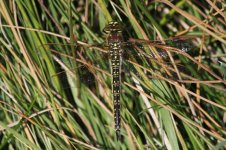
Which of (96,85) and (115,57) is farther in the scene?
(96,85)

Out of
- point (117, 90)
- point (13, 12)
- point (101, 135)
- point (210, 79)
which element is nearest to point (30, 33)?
point (13, 12)

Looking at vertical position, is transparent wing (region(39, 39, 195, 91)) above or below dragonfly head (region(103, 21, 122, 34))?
below

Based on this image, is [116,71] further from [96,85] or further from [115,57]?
[96,85]

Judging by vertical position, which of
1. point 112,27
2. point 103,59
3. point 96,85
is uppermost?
point 112,27

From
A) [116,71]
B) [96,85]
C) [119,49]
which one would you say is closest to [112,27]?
[119,49]

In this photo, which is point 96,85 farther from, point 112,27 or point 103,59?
point 112,27

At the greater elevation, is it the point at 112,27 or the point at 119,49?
the point at 112,27

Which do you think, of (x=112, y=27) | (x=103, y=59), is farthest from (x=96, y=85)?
(x=112, y=27)
